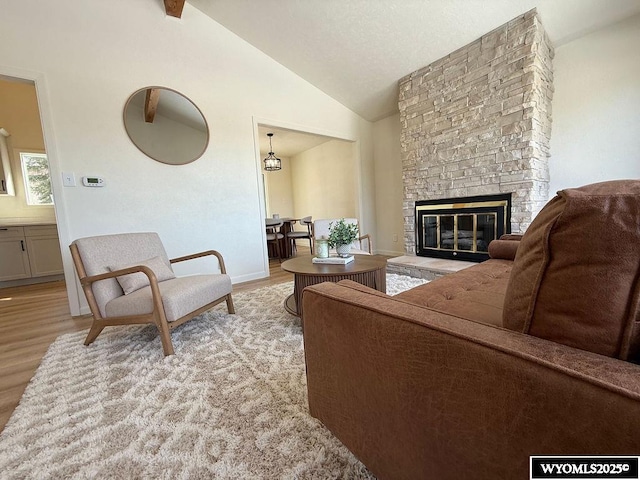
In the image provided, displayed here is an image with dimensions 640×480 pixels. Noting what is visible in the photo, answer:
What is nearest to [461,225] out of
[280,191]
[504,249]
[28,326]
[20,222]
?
[504,249]

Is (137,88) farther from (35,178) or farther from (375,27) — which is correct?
(35,178)

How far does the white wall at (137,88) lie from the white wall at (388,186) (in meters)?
1.51

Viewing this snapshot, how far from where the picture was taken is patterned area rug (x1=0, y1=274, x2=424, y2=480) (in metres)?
0.90

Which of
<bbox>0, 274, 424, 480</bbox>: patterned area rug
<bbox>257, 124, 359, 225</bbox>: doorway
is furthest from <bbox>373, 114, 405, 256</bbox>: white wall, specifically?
<bbox>0, 274, 424, 480</bbox>: patterned area rug

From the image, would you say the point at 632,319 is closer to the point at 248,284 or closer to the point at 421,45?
the point at 248,284

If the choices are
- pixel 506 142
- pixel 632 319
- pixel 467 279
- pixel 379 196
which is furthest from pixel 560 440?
pixel 379 196

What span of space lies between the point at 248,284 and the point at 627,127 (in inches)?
164

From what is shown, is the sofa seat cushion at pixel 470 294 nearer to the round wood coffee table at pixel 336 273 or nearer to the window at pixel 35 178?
the round wood coffee table at pixel 336 273

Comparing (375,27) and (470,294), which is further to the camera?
(375,27)

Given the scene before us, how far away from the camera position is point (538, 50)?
2488 mm

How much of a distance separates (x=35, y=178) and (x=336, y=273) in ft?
17.4

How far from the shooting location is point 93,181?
2.51 m

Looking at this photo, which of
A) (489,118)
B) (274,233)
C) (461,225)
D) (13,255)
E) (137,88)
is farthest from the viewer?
(274,233)

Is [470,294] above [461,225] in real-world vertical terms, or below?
below
